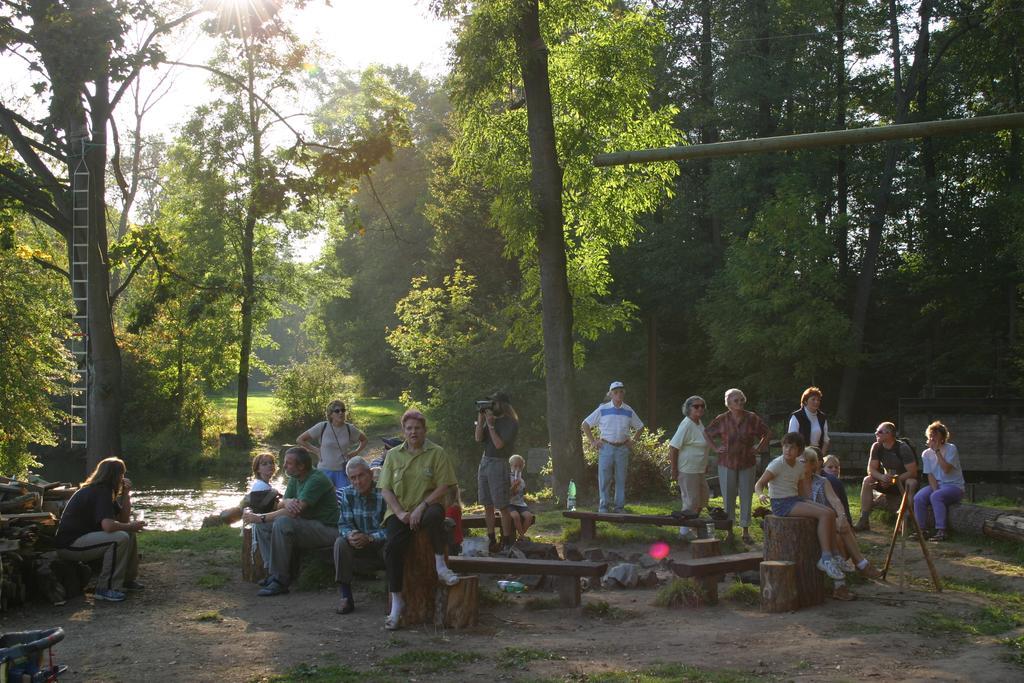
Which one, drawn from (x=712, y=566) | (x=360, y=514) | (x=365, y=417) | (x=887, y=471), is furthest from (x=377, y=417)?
(x=712, y=566)

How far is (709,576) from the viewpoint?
9.48 m

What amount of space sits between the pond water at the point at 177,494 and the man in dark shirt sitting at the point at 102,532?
37.9 ft

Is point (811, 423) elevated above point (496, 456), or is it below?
above

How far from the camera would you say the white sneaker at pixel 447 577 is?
8461 millimetres

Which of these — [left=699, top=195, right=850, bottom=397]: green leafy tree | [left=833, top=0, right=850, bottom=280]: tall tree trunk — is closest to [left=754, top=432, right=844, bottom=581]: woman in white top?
[left=699, top=195, right=850, bottom=397]: green leafy tree

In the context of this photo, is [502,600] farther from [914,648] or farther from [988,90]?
[988,90]

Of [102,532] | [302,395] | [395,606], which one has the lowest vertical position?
[395,606]

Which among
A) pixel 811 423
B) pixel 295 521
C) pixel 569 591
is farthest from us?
pixel 811 423

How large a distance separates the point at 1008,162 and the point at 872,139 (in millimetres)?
21984

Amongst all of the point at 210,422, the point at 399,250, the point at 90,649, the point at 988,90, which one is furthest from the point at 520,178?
the point at 399,250

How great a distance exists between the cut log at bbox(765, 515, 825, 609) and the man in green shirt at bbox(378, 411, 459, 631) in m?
2.78

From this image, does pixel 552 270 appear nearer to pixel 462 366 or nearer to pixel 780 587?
pixel 780 587

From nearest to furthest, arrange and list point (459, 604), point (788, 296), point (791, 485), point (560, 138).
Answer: point (459, 604)
point (791, 485)
point (560, 138)
point (788, 296)

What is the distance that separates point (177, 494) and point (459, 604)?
22803mm
